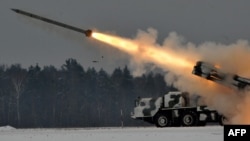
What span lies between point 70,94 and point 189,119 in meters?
55.2

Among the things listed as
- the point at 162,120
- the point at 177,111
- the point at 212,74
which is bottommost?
the point at 162,120

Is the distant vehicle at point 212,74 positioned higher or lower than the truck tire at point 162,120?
higher

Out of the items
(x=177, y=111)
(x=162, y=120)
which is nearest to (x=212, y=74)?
(x=177, y=111)

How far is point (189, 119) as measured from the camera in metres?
44.0

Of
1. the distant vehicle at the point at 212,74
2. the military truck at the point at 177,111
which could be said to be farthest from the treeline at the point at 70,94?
the distant vehicle at the point at 212,74

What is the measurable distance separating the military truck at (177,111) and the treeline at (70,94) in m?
35.3

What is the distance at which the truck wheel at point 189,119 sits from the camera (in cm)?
4372

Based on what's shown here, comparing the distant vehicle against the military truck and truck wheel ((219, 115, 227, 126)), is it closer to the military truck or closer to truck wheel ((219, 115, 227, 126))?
truck wheel ((219, 115, 227, 126))

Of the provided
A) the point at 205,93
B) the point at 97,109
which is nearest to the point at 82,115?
the point at 97,109

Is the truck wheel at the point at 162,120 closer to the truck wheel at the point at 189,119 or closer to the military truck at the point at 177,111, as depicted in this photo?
the military truck at the point at 177,111

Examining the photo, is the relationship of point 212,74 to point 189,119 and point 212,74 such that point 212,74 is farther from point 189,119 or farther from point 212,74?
point 189,119

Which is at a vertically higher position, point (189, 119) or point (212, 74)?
point (212, 74)

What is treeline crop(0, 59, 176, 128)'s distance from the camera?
89.6 m

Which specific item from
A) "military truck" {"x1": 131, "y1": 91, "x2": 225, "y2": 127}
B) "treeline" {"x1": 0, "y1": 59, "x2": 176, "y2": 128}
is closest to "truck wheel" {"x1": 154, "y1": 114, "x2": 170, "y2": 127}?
"military truck" {"x1": 131, "y1": 91, "x2": 225, "y2": 127}
